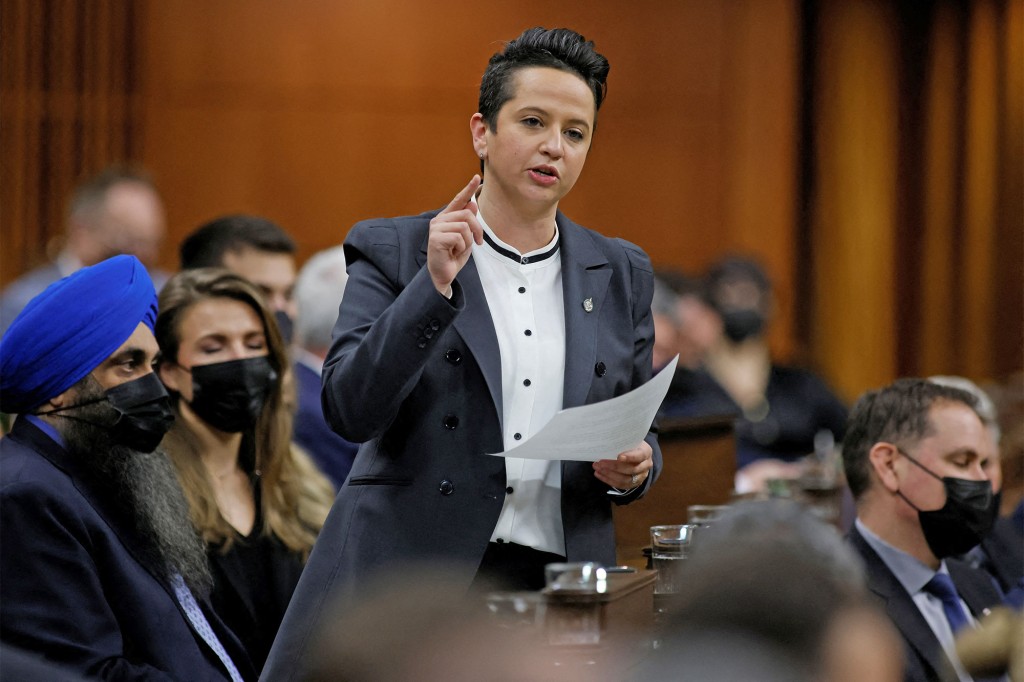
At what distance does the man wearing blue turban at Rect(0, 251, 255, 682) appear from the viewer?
2.43 m

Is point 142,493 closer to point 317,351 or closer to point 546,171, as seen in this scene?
point 546,171

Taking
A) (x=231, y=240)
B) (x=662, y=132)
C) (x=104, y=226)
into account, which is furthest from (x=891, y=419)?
(x=662, y=132)

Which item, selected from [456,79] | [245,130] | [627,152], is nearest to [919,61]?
[627,152]

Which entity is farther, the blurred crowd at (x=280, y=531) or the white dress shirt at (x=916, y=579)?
the white dress shirt at (x=916, y=579)

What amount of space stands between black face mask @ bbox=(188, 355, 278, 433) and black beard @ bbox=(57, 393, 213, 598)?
46cm

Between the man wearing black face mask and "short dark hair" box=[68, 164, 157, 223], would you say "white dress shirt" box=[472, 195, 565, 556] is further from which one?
"short dark hair" box=[68, 164, 157, 223]

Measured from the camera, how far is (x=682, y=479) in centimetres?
360

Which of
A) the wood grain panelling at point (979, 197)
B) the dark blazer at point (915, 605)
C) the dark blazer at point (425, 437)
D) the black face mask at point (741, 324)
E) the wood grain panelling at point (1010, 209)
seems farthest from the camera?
the wood grain panelling at point (979, 197)

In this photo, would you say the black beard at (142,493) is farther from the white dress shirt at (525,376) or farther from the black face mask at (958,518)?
the black face mask at (958,518)

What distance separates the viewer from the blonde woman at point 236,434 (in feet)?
10.8

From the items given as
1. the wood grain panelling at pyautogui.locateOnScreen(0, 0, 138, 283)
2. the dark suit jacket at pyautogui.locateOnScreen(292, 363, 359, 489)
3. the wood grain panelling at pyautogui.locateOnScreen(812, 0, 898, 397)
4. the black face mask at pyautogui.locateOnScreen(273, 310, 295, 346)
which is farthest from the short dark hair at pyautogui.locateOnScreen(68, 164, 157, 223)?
the wood grain panelling at pyautogui.locateOnScreen(812, 0, 898, 397)

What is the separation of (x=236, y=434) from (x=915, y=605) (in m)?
1.73

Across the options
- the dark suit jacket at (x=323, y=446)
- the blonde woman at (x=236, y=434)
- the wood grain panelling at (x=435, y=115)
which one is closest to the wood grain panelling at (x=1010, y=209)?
the wood grain panelling at (x=435, y=115)

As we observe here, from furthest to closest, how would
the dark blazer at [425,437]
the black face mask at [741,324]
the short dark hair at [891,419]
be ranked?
the black face mask at [741,324]
the short dark hair at [891,419]
the dark blazer at [425,437]
